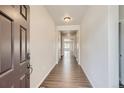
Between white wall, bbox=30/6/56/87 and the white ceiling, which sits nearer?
white wall, bbox=30/6/56/87

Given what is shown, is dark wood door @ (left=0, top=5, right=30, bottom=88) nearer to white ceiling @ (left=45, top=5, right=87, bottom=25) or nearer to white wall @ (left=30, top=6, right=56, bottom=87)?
white wall @ (left=30, top=6, right=56, bottom=87)

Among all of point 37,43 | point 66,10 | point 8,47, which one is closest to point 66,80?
point 37,43

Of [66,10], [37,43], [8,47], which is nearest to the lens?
[8,47]

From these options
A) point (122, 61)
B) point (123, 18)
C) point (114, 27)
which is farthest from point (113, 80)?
point (123, 18)

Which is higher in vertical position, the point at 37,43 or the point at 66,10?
the point at 66,10

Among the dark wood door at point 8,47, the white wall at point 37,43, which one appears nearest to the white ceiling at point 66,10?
the white wall at point 37,43

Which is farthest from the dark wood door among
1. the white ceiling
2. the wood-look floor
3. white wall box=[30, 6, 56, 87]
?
the white ceiling

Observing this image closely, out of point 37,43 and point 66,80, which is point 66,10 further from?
point 66,80

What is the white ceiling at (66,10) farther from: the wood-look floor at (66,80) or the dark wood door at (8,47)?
the dark wood door at (8,47)
